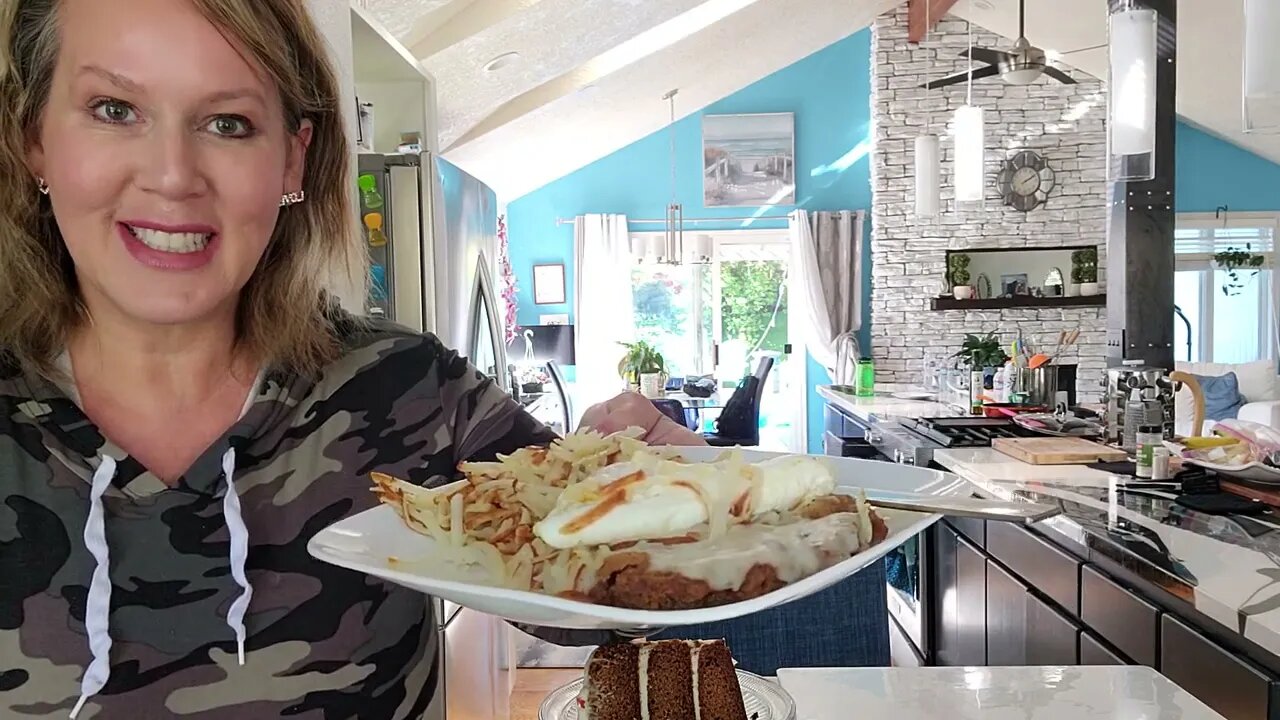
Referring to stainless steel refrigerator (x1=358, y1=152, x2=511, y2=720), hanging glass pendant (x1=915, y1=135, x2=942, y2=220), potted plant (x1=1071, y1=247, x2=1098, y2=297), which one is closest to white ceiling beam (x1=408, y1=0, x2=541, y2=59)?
stainless steel refrigerator (x1=358, y1=152, x2=511, y2=720)

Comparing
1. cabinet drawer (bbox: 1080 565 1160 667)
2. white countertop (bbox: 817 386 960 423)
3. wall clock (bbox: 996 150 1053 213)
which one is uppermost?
wall clock (bbox: 996 150 1053 213)

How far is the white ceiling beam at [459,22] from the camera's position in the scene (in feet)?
11.5

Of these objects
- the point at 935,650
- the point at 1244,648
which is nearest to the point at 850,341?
the point at 935,650

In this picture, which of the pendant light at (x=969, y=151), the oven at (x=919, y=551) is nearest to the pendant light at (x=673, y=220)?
the pendant light at (x=969, y=151)

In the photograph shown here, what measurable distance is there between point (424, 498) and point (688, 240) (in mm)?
7231

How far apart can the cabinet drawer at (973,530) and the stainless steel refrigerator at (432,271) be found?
1.39 meters

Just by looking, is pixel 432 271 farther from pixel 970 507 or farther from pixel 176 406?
pixel 970 507

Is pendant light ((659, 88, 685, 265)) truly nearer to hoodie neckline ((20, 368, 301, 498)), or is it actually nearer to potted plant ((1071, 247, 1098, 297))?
potted plant ((1071, 247, 1098, 297))

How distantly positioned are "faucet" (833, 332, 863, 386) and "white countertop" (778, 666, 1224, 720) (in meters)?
5.94

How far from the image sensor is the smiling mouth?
863 mm

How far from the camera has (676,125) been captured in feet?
25.5

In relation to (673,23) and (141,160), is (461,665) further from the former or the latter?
(673,23)

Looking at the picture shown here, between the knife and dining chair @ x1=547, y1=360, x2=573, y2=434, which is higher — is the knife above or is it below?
above

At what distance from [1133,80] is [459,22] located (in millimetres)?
2334
